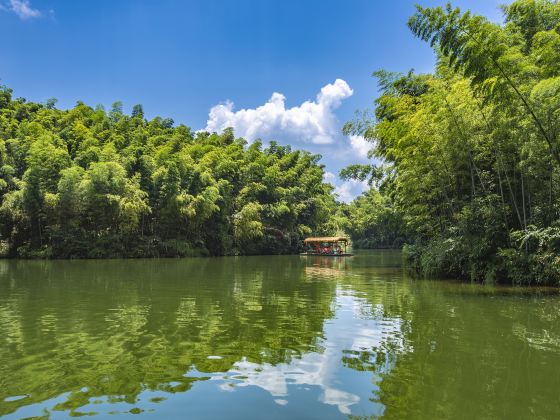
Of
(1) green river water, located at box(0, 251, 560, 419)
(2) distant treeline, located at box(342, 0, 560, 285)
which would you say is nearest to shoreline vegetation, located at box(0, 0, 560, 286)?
(2) distant treeline, located at box(342, 0, 560, 285)

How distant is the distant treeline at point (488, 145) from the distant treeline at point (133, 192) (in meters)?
24.6

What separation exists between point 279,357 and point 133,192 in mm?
33943

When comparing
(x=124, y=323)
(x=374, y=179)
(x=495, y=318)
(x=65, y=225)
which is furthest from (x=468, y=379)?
(x=65, y=225)

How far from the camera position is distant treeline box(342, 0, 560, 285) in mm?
12289

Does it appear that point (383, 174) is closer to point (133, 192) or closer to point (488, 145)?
point (488, 145)

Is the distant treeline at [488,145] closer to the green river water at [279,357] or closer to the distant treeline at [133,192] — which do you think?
the green river water at [279,357]

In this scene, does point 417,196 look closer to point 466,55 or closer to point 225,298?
point 466,55

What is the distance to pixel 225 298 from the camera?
13000 millimetres

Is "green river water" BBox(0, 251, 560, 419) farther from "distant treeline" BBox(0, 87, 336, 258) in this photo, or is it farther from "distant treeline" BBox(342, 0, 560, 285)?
"distant treeline" BBox(0, 87, 336, 258)

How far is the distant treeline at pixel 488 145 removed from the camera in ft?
40.3

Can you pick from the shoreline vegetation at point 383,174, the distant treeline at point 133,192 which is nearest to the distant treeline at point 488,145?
the shoreline vegetation at point 383,174

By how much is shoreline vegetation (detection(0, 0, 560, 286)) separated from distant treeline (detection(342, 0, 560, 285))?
0.06 metres

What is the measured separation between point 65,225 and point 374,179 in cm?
2544

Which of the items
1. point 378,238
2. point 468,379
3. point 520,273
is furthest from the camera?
point 378,238
